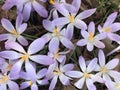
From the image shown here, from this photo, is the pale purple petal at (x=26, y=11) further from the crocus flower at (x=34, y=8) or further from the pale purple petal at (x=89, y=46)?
the pale purple petal at (x=89, y=46)

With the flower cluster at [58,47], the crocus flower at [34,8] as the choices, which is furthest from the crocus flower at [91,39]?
the crocus flower at [34,8]

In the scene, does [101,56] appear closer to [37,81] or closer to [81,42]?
[81,42]

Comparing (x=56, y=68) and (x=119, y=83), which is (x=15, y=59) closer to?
(x=56, y=68)

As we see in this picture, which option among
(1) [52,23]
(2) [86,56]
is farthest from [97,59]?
(1) [52,23]

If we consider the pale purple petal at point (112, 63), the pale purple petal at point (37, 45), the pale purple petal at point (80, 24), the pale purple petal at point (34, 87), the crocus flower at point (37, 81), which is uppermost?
the pale purple petal at point (80, 24)

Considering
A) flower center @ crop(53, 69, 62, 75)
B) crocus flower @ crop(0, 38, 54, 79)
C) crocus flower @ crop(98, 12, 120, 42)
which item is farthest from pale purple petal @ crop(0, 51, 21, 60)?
crocus flower @ crop(98, 12, 120, 42)

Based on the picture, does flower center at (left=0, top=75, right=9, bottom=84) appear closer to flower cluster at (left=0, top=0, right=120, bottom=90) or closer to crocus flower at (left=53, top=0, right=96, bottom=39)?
flower cluster at (left=0, top=0, right=120, bottom=90)
